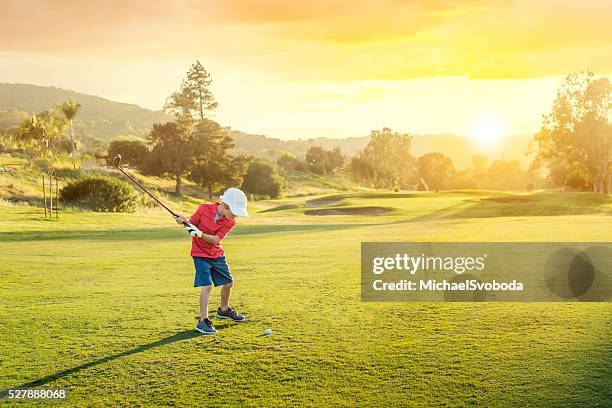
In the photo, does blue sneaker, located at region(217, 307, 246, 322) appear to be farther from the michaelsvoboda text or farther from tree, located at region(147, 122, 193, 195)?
tree, located at region(147, 122, 193, 195)

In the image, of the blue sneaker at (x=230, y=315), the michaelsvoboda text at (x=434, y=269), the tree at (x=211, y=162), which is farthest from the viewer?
the tree at (x=211, y=162)

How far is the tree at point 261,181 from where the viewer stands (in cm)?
8438

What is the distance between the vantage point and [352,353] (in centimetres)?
726

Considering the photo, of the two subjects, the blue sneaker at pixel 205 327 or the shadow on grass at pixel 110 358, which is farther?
the blue sneaker at pixel 205 327

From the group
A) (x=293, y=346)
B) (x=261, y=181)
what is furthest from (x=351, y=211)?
(x=293, y=346)

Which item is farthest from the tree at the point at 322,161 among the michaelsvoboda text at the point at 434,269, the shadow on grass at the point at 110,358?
the shadow on grass at the point at 110,358

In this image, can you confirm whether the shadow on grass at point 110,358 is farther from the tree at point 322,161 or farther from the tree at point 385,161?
the tree at point 322,161

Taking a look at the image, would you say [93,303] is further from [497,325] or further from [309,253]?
[309,253]

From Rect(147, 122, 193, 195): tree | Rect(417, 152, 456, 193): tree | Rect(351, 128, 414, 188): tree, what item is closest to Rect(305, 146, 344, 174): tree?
Rect(351, 128, 414, 188): tree

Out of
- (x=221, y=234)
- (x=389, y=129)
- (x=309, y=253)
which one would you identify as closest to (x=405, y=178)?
(x=389, y=129)

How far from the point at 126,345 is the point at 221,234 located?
6.27ft

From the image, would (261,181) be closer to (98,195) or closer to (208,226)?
(98,195)

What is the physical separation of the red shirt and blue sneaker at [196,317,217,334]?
0.92 m

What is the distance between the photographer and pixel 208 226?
8.53m
